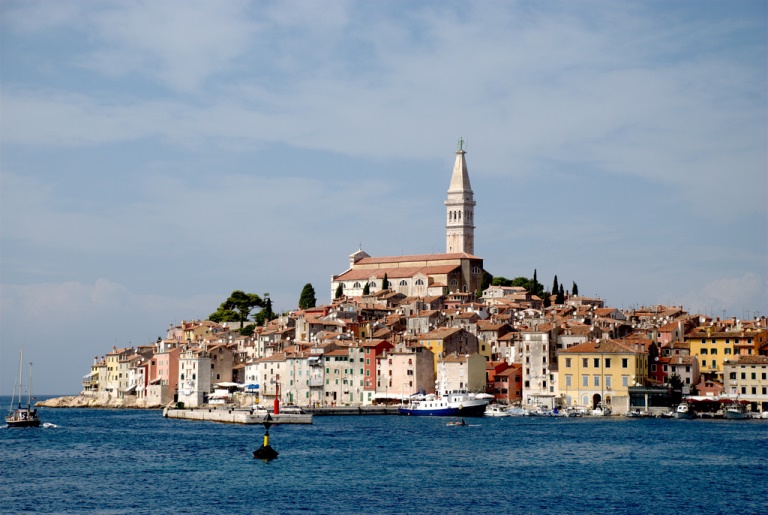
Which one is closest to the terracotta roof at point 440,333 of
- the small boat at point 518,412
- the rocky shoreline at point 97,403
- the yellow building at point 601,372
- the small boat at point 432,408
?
the small boat at point 432,408

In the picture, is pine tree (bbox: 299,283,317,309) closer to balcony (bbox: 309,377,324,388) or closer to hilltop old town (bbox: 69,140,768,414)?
hilltop old town (bbox: 69,140,768,414)

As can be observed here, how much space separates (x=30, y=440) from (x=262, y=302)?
5766cm

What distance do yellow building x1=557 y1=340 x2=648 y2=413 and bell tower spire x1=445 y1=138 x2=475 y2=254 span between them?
48.8 m

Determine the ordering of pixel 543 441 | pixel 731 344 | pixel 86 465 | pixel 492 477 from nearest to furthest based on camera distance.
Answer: pixel 492 477
pixel 86 465
pixel 543 441
pixel 731 344

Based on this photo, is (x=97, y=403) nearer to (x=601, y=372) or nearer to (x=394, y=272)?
(x=394, y=272)

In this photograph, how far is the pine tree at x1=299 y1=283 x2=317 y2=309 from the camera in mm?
105312

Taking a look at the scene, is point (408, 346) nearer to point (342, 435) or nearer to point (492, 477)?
point (342, 435)

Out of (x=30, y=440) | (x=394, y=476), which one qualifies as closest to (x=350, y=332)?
(x=30, y=440)

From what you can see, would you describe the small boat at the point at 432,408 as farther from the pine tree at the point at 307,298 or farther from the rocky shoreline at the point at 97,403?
the pine tree at the point at 307,298

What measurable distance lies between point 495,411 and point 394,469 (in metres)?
30.6

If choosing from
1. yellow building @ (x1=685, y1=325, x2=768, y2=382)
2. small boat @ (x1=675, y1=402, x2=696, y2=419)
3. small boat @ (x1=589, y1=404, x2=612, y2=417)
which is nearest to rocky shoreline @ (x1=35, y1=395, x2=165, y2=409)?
small boat @ (x1=589, y1=404, x2=612, y2=417)

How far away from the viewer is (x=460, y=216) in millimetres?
119938

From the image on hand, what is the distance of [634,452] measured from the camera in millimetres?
45969

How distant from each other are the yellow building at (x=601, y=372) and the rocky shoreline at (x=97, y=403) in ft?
104
